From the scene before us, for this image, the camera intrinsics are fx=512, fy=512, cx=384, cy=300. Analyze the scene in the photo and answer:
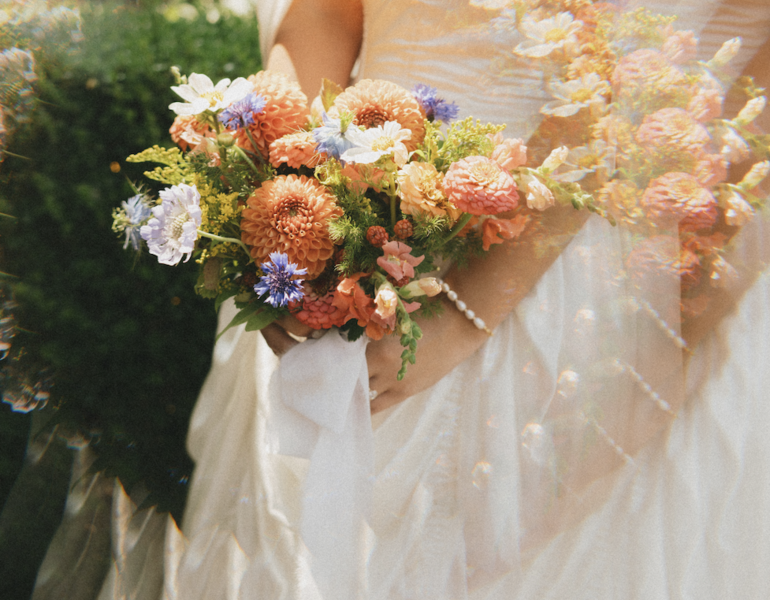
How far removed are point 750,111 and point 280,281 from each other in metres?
0.74

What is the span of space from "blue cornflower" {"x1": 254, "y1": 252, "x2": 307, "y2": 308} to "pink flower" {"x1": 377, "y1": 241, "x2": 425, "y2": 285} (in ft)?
0.37

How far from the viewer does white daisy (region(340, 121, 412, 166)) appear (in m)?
0.69

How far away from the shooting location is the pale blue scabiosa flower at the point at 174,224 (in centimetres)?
68

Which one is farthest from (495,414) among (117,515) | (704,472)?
(117,515)

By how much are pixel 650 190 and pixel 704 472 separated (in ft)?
1.59

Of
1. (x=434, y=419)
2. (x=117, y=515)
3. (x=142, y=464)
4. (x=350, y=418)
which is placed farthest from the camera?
(x=142, y=464)

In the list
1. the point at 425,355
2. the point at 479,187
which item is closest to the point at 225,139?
the point at 479,187

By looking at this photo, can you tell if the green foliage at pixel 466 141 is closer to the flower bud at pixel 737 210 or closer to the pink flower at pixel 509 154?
the pink flower at pixel 509 154

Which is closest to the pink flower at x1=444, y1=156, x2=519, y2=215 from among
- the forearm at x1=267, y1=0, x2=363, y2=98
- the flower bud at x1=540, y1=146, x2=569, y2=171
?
the flower bud at x1=540, y1=146, x2=569, y2=171

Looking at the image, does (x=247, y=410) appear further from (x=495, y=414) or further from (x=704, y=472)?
(x=704, y=472)

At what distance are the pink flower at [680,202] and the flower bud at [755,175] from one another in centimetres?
6

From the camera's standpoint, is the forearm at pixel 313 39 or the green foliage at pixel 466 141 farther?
the forearm at pixel 313 39

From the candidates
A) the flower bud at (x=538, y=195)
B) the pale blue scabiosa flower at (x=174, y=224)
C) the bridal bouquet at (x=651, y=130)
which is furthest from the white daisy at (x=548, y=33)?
the pale blue scabiosa flower at (x=174, y=224)

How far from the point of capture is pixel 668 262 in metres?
0.83
